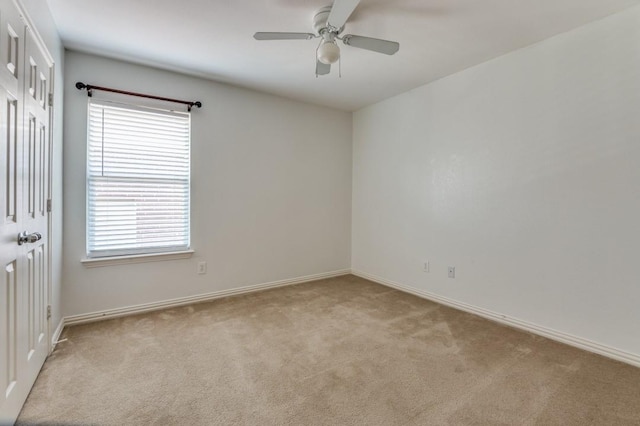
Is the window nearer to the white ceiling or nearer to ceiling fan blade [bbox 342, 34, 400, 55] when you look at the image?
the white ceiling

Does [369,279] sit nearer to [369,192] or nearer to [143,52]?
[369,192]

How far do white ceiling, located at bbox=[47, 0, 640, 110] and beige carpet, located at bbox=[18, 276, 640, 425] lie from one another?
2.44m

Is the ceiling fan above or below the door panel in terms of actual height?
above

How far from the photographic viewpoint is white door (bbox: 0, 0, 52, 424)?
53.3 inches

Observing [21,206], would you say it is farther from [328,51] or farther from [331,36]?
[331,36]

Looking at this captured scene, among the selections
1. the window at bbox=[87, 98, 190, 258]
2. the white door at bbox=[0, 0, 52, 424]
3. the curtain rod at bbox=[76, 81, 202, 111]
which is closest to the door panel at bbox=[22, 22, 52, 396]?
the white door at bbox=[0, 0, 52, 424]

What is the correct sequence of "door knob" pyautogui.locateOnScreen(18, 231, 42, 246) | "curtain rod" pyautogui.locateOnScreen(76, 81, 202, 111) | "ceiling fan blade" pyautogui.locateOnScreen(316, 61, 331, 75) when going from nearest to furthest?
"door knob" pyautogui.locateOnScreen(18, 231, 42, 246)
"ceiling fan blade" pyautogui.locateOnScreen(316, 61, 331, 75)
"curtain rod" pyautogui.locateOnScreen(76, 81, 202, 111)

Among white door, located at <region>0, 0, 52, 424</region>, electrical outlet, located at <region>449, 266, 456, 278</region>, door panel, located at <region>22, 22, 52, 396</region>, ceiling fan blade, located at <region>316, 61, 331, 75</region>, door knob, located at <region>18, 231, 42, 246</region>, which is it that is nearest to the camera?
white door, located at <region>0, 0, 52, 424</region>

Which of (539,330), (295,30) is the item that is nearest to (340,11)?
(295,30)

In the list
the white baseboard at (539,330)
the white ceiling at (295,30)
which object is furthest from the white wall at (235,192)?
the white baseboard at (539,330)

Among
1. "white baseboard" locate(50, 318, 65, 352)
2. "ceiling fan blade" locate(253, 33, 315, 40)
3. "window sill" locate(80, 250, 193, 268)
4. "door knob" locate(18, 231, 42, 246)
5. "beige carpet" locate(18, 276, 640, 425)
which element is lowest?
"beige carpet" locate(18, 276, 640, 425)

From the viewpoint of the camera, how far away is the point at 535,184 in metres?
2.63

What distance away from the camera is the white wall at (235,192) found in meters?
2.74

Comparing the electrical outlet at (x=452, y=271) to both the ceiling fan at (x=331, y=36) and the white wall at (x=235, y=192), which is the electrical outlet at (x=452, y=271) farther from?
the ceiling fan at (x=331, y=36)
